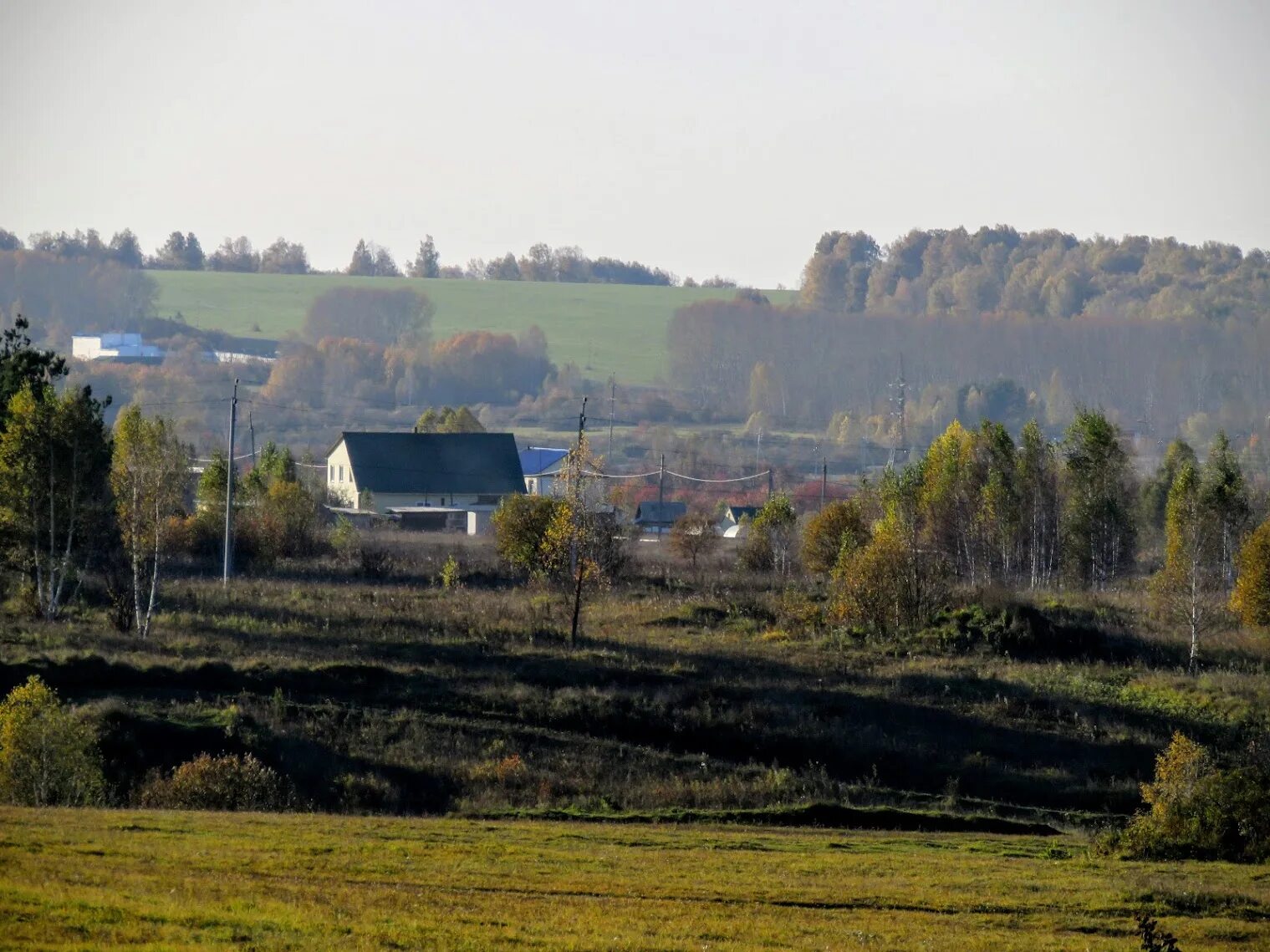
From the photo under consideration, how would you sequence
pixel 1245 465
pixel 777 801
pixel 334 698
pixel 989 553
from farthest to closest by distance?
pixel 1245 465, pixel 989 553, pixel 334 698, pixel 777 801

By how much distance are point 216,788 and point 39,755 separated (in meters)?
2.64

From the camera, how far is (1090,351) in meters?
187

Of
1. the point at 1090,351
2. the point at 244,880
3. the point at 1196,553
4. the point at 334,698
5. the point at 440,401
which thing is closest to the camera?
the point at 244,880

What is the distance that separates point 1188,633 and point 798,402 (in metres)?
131

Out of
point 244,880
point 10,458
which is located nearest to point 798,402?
point 10,458

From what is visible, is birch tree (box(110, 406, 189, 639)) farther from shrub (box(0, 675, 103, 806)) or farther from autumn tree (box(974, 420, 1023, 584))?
autumn tree (box(974, 420, 1023, 584))

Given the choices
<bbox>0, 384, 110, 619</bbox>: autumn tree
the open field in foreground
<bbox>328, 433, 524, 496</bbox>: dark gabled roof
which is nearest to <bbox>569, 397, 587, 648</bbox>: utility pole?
<bbox>0, 384, 110, 619</bbox>: autumn tree

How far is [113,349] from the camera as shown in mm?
162875

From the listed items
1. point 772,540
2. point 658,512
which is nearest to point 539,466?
point 658,512

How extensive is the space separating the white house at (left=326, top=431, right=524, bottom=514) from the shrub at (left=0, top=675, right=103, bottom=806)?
2555 inches

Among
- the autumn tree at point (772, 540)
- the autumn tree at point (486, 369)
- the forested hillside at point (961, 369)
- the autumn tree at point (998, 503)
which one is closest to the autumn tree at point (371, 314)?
the autumn tree at point (486, 369)

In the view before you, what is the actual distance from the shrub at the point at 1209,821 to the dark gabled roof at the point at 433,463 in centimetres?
6666

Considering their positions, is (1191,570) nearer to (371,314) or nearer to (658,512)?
(658,512)

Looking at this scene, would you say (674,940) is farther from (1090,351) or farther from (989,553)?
(1090,351)
